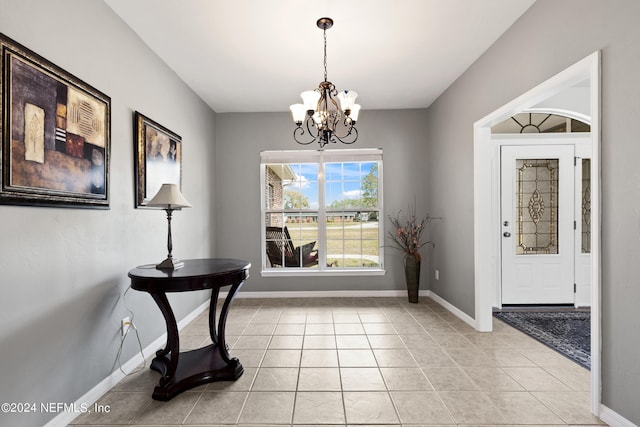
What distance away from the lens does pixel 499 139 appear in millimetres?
3902

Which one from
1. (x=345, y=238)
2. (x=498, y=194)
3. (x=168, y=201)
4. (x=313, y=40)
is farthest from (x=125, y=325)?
(x=498, y=194)

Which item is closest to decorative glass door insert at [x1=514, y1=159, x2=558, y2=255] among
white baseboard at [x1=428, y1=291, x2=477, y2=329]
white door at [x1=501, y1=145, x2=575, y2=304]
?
white door at [x1=501, y1=145, x2=575, y2=304]

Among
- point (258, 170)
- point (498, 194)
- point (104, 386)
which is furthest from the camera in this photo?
point (258, 170)

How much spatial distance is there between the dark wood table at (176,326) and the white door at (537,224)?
11.2 feet

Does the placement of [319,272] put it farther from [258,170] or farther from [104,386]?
[104,386]

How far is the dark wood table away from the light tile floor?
70mm

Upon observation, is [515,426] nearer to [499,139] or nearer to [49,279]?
[49,279]

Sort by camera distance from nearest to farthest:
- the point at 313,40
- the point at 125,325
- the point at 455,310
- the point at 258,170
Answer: the point at 125,325, the point at 313,40, the point at 455,310, the point at 258,170

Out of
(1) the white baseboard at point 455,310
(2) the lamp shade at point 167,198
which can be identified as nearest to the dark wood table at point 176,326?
(2) the lamp shade at point 167,198

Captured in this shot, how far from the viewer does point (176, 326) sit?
2.10 m

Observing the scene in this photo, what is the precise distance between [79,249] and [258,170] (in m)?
2.75

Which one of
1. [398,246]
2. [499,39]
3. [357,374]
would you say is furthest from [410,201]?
[357,374]

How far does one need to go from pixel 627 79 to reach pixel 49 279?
10.7 ft

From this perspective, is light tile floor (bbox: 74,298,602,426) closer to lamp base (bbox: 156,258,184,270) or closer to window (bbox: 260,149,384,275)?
lamp base (bbox: 156,258,184,270)
